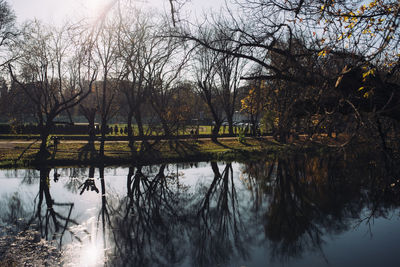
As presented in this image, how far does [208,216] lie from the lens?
31.7 feet

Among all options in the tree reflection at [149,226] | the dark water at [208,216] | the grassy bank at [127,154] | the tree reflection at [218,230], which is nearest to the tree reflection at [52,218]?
the dark water at [208,216]

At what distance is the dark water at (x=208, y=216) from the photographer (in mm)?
6922

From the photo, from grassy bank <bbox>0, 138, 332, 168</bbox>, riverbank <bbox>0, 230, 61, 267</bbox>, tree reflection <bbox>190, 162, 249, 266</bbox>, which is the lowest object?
tree reflection <bbox>190, 162, 249, 266</bbox>

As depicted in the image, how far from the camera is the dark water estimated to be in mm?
6922

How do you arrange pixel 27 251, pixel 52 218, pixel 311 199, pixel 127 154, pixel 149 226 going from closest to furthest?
1. pixel 27 251
2. pixel 149 226
3. pixel 52 218
4. pixel 311 199
5. pixel 127 154

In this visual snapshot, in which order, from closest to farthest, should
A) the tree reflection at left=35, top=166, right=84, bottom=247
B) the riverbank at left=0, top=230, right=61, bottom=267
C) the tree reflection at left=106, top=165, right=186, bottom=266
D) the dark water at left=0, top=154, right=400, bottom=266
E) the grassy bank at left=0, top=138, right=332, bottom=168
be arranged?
the riverbank at left=0, top=230, right=61, bottom=267
the tree reflection at left=106, top=165, right=186, bottom=266
the dark water at left=0, top=154, right=400, bottom=266
the tree reflection at left=35, top=166, right=84, bottom=247
the grassy bank at left=0, top=138, right=332, bottom=168

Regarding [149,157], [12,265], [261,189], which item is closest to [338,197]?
[261,189]

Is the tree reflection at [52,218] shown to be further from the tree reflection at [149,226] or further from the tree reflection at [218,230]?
the tree reflection at [218,230]

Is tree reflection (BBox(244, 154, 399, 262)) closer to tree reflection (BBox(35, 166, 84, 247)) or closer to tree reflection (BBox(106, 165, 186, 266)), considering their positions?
tree reflection (BBox(106, 165, 186, 266))

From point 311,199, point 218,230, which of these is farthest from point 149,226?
point 311,199

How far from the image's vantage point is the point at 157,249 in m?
7.21

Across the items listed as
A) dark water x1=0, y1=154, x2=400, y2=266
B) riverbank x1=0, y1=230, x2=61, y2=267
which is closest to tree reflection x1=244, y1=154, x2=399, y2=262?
dark water x1=0, y1=154, x2=400, y2=266

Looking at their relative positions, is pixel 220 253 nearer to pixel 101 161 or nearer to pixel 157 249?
pixel 157 249

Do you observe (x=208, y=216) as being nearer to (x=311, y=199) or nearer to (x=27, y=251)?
(x=311, y=199)
